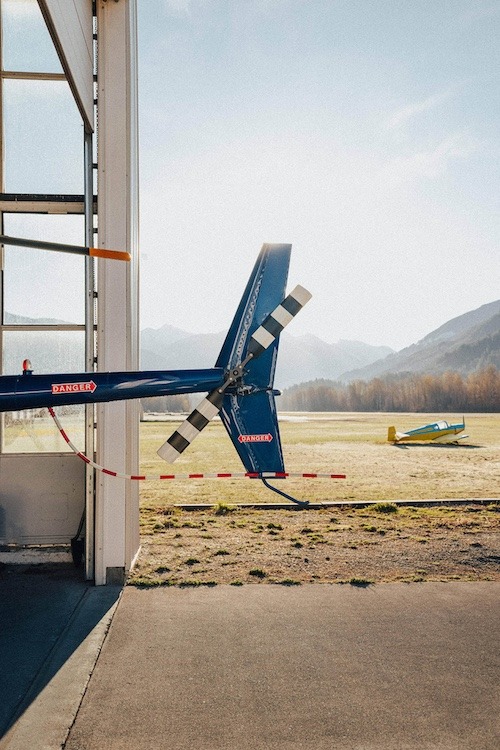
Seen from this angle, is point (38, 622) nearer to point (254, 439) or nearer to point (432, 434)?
point (254, 439)

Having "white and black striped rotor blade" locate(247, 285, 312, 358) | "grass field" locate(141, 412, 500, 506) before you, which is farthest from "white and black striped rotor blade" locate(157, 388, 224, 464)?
"grass field" locate(141, 412, 500, 506)

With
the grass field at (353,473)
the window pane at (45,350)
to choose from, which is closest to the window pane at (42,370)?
the window pane at (45,350)

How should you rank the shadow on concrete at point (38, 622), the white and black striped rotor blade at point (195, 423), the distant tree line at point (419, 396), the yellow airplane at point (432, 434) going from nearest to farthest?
the shadow on concrete at point (38, 622) < the white and black striped rotor blade at point (195, 423) < the yellow airplane at point (432, 434) < the distant tree line at point (419, 396)

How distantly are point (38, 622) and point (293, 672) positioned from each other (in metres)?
2.54

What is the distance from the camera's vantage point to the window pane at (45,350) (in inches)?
259

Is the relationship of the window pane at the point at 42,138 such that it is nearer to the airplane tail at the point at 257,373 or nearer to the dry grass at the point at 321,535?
the airplane tail at the point at 257,373

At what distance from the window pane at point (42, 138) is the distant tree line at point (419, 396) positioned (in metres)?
84.7

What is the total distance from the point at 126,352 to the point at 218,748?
415 centimetres

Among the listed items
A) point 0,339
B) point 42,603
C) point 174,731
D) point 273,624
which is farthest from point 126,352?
point 174,731

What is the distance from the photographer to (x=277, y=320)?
484 centimetres

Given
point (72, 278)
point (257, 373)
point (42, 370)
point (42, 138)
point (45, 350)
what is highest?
point (42, 138)

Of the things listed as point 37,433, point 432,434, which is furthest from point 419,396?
point 37,433

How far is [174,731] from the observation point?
125 inches

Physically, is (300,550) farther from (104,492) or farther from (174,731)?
(174,731)
